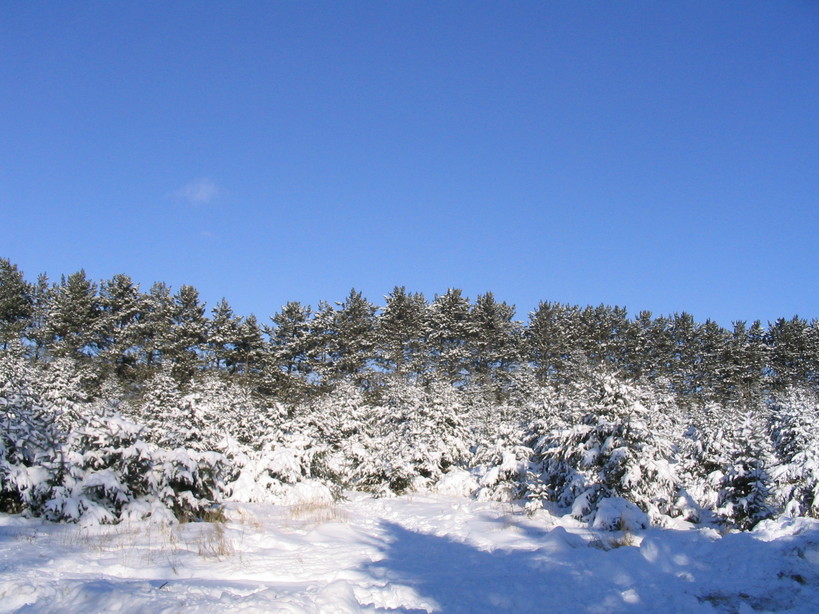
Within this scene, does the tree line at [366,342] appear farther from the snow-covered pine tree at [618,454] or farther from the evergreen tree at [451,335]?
the snow-covered pine tree at [618,454]

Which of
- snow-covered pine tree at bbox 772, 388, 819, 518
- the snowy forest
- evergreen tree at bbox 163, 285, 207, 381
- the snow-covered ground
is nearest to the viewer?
the snow-covered ground

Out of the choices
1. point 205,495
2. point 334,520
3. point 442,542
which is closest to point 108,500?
point 205,495

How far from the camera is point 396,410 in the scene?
23.5 metres

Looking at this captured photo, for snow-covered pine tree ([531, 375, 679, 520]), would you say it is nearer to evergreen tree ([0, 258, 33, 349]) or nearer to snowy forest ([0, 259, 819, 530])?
snowy forest ([0, 259, 819, 530])

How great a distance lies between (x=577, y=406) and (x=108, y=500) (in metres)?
14.3

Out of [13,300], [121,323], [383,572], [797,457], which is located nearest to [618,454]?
[797,457]

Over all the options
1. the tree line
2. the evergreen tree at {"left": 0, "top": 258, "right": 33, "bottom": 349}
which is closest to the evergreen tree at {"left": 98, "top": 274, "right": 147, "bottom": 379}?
the tree line

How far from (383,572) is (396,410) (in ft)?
53.1

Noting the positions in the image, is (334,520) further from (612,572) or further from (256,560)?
(612,572)

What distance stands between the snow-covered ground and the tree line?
24383mm

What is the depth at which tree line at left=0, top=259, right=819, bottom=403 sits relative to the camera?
3812 cm

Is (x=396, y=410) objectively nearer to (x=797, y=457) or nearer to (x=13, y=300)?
(x=797, y=457)

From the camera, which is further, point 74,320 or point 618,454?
point 74,320

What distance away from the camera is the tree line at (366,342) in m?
38.1
